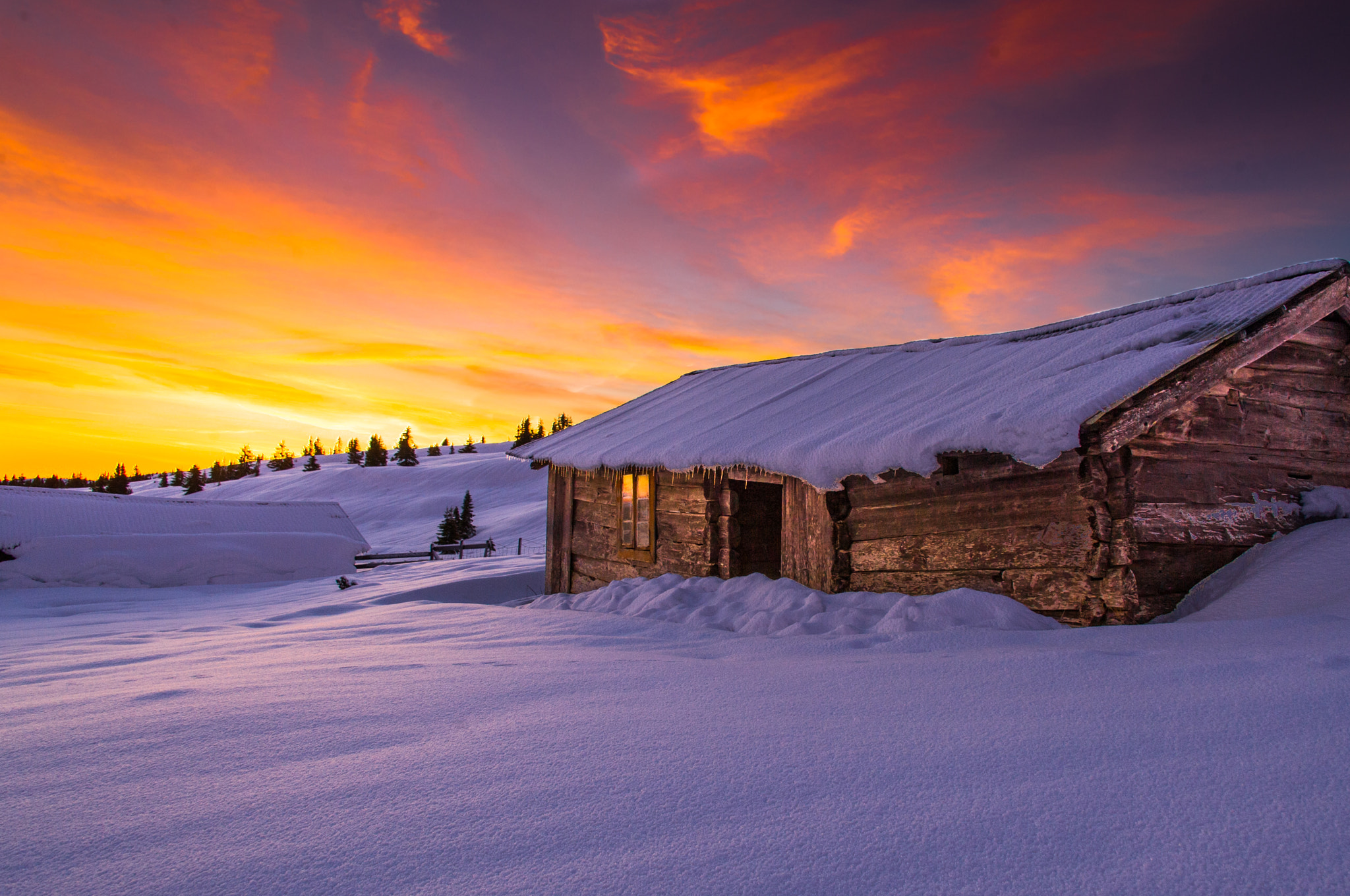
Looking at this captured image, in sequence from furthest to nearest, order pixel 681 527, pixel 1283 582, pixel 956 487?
pixel 681 527
pixel 956 487
pixel 1283 582

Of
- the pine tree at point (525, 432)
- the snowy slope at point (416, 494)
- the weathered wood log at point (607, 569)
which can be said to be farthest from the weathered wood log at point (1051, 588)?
the pine tree at point (525, 432)

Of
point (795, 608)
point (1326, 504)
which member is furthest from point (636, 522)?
point (1326, 504)

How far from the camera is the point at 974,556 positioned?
6.02 m

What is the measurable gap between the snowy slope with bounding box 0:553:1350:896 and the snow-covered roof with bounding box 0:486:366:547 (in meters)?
17.7

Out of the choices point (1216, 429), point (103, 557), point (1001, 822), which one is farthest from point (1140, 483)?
point (103, 557)

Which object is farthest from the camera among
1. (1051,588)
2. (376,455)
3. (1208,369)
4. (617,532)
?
(376,455)

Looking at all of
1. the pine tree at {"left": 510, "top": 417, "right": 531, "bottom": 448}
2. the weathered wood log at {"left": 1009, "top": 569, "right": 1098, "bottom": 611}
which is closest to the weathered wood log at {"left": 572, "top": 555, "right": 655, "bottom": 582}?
the weathered wood log at {"left": 1009, "top": 569, "right": 1098, "bottom": 611}

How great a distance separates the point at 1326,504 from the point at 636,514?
24.4ft

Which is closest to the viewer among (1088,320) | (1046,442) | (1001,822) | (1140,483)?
(1001,822)

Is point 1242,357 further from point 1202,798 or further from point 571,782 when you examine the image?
point 571,782

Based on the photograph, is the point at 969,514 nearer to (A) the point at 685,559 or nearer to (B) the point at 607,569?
(A) the point at 685,559

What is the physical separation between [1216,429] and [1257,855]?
17.5 ft

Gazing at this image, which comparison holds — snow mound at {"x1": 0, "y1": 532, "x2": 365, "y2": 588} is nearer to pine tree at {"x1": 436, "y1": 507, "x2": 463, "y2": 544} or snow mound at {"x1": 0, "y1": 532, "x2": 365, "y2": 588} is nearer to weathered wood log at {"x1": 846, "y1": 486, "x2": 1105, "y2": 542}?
pine tree at {"x1": 436, "y1": 507, "x2": 463, "y2": 544}

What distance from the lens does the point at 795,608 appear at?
20.8ft
